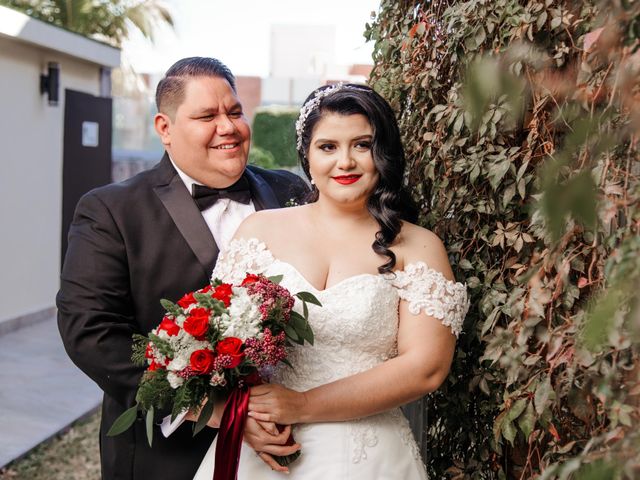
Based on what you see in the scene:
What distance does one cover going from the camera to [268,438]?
2395mm

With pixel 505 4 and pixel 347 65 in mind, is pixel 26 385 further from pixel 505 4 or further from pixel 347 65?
pixel 347 65

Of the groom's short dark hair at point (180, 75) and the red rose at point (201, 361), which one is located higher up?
the groom's short dark hair at point (180, 75)

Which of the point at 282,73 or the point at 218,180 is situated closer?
the point at 218,180

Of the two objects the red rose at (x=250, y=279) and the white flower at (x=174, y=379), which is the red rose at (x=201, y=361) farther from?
the red rose at (x=250, y=279)

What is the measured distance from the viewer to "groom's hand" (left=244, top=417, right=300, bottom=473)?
2379 mm

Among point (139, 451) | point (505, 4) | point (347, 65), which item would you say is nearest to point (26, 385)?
point (139, 451)

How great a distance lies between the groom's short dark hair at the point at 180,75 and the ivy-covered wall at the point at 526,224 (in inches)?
29.0

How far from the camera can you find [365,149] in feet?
8.33

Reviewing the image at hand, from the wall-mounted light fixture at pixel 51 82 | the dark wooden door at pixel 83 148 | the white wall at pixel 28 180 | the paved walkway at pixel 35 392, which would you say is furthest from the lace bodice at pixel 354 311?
the dark wooden door at pixel 83 148

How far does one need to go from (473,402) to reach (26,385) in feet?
16.5

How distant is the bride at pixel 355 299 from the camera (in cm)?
241

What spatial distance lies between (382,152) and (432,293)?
0.45 meters

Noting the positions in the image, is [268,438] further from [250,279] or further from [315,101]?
[315,101]

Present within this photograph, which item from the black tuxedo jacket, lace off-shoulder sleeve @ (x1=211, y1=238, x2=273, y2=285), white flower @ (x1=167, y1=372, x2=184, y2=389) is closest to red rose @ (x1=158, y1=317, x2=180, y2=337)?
white flower @ (x1=167, y1=372, x2=184, y2=389)
